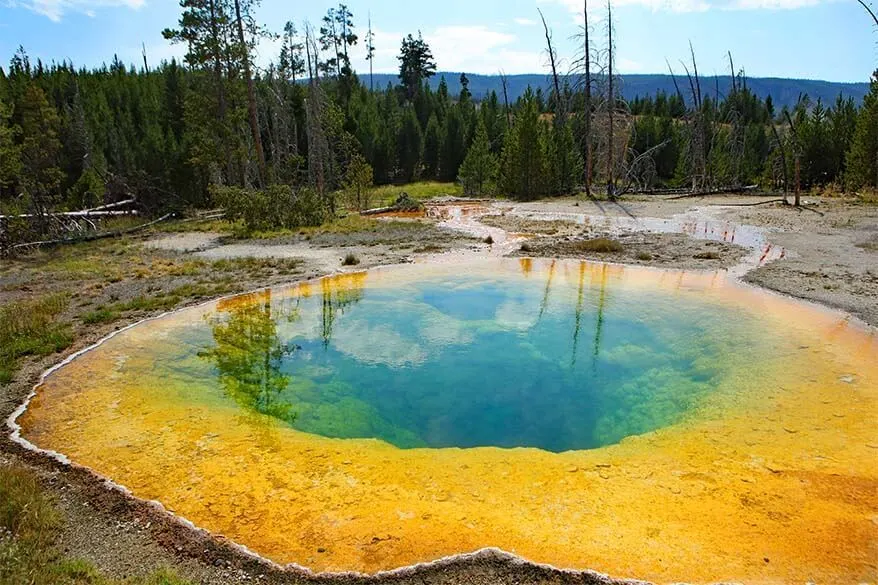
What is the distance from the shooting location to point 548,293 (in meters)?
13.0

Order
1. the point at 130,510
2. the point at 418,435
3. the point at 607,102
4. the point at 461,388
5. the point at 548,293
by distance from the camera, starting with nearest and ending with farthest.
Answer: the point at 130,510, the point at 418,435, the point at 461,388, the point at 548,293, the point at 607,102

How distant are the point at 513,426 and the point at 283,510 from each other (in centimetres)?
310

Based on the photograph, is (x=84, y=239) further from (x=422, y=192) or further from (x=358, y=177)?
(x=422, y=192)

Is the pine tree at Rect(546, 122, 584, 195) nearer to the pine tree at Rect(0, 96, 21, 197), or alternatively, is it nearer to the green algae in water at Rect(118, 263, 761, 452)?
the green algae in water at Rect(118, 263, 761, 452)

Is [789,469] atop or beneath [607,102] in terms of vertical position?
beneath

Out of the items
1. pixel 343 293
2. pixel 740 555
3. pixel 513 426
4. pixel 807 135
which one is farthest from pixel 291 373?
pixel 807 135

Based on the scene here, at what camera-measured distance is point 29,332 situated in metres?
9.59

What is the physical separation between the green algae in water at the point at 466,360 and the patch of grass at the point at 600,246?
3.79 metres

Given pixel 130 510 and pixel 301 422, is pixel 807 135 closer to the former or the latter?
pixel 301 422

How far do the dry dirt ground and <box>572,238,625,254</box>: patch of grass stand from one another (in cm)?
8

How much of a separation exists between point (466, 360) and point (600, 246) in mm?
9118

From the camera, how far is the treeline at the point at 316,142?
24.2 meters

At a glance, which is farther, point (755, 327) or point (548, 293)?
point (548, 293)

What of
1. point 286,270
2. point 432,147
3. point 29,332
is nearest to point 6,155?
point 286,270
